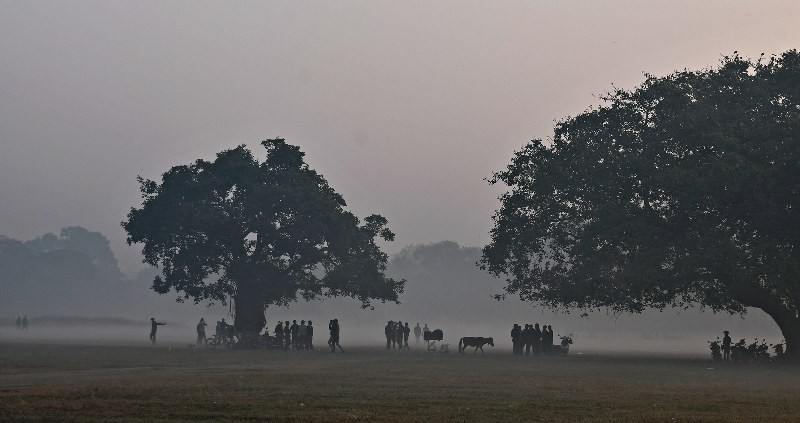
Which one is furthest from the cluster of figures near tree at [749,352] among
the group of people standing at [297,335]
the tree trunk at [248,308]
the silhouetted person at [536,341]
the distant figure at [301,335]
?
the tree trunk at [248,308]

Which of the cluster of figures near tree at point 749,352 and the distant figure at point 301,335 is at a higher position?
the distant figure at point 301,335

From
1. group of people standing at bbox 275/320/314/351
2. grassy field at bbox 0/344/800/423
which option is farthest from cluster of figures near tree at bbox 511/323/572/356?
grassy field at bbox 0/344/800/423

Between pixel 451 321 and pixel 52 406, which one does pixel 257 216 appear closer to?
pixel 52 406

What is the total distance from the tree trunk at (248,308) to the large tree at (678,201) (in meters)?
16.9

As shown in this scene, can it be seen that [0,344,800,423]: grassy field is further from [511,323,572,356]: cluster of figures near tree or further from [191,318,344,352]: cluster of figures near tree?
[191,318,344,352]: cluster of figures near tree

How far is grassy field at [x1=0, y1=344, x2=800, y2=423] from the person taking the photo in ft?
58.2

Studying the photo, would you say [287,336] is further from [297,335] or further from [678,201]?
[678,201]

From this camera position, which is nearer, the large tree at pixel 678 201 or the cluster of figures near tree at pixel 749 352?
the large tree at pixel 678 201

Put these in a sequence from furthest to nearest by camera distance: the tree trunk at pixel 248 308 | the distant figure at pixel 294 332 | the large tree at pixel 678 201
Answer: the tree trunk at pixel 248 308
the distant figure at pixel 294 332
the large tree at pixel 678 201

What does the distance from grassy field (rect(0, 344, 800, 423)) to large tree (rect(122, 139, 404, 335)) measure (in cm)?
3113

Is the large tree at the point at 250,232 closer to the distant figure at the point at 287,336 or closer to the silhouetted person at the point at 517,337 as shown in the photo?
the distant figure at the point at 287,336

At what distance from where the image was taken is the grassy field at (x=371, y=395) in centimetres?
1773

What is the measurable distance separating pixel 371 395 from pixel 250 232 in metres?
43.5

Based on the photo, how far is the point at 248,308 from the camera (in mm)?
65562
